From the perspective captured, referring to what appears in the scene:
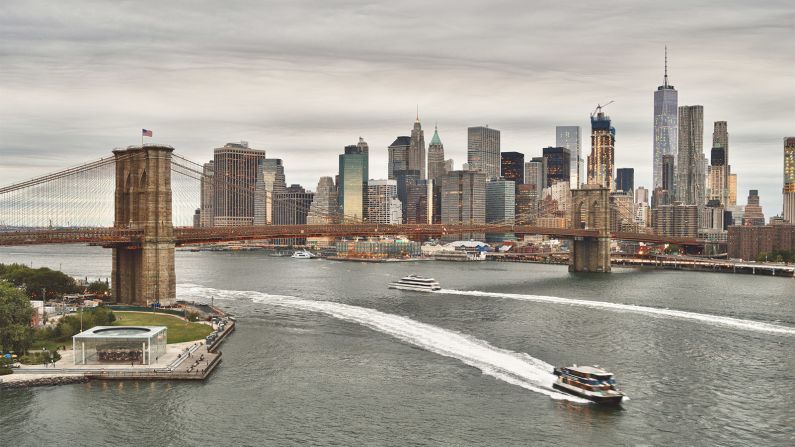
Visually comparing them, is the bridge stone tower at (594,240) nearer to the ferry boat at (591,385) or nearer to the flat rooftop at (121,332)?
the ferry boat at (591,385)

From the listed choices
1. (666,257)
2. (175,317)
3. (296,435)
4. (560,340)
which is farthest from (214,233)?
(666,257)

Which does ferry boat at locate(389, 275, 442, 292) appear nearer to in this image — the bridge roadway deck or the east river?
the bridge roadway deck

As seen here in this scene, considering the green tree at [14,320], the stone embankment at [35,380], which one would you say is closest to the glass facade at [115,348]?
the stone embankment at [35,380]

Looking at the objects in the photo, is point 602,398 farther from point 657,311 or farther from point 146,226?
point 146,226

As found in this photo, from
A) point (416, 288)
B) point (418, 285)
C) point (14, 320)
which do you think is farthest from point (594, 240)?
point (14, 320)

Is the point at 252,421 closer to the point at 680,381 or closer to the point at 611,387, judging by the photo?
the point at 611,387

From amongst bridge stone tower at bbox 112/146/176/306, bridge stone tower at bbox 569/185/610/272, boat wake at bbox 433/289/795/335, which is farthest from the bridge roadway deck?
bridge stone tower at bbox 569/185/610/272
